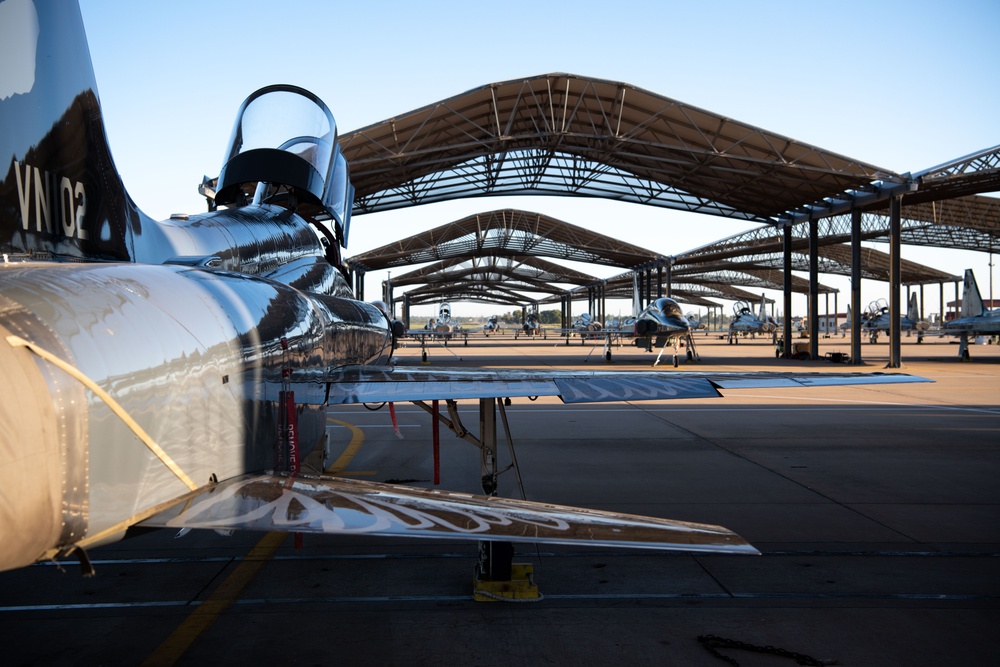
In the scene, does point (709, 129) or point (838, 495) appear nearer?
point (838, 495)

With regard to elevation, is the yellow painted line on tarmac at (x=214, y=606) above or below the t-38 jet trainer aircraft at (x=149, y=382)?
below

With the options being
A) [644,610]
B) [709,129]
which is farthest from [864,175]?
[644,610]

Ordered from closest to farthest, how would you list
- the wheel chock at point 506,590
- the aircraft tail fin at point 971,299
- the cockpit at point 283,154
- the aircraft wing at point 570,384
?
the wheel chock at point 506,590
the aircraft wing at point 570,384
the cockpit at point 283,154
the aircraft tail fin at point 971,299

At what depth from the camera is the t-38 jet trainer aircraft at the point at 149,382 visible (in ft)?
7.14

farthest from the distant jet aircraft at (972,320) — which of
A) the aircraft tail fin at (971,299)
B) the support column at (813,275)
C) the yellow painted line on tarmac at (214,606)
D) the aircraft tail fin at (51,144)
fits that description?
the aircraft tail fin at (51,144)

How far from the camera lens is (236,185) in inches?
297

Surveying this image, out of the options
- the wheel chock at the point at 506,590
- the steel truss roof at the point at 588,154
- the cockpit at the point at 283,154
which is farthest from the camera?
the steel truss roof at the point at 588,154

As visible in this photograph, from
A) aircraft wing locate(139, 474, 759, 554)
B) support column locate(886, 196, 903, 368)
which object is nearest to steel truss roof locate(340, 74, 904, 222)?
support column locate(886, 196, 903, 368)

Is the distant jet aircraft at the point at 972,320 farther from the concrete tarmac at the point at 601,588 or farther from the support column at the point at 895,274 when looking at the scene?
the concrete tarmac at the point at 601,588

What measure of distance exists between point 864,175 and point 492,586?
76.9 ft

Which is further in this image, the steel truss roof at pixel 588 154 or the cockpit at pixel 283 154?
the steel truss roof at pixel 588 154

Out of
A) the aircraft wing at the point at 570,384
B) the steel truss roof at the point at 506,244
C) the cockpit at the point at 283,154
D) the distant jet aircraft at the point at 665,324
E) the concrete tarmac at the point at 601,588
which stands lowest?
the concrete tarmac at the point at 601,588

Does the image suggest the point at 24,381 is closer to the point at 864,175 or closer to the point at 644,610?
the point at 644,610

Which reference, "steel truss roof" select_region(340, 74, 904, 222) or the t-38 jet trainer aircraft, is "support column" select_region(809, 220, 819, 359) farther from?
the t-38 jet trainer aircraft
